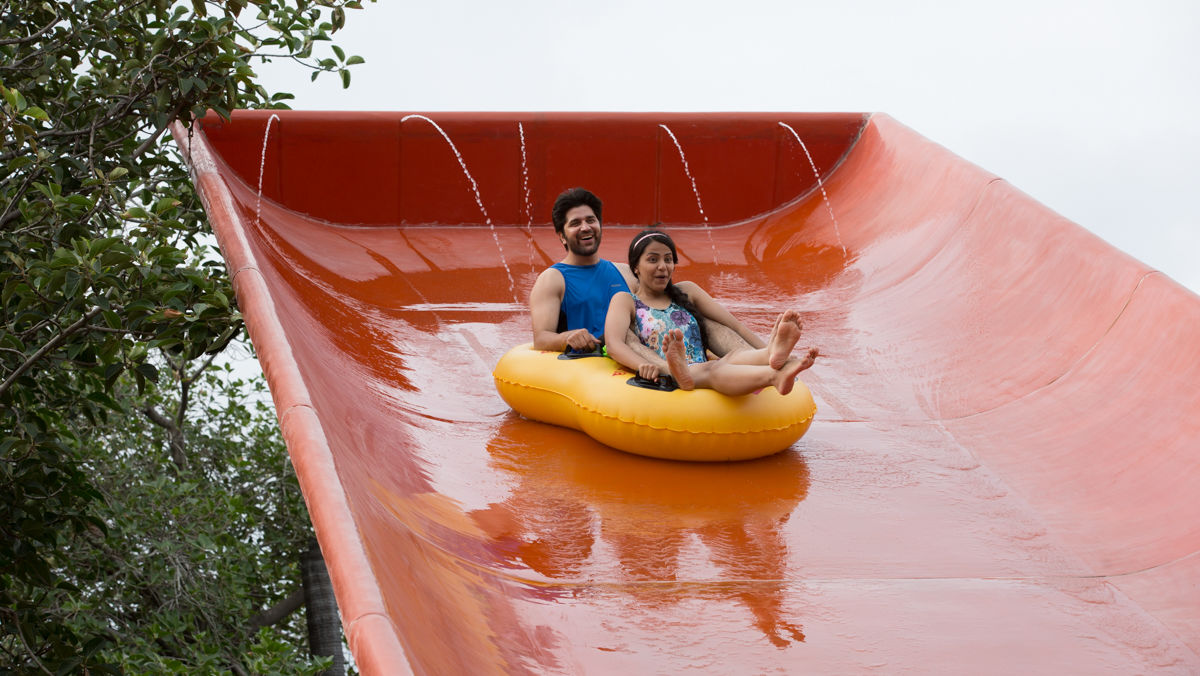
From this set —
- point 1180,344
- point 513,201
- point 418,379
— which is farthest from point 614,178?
point 1180,344

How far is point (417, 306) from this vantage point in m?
5.41

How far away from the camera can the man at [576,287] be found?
4.07 metres

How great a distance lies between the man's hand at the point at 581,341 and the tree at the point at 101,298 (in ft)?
3.33

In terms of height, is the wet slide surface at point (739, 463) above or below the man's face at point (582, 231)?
below

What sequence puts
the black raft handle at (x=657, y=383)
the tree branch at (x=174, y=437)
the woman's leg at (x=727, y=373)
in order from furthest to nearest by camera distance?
1. the tree branch at (x=174, y=437)
2. the black raft handle at (x=657, y=383)
3. the woman's leg at (x=727, y=373)

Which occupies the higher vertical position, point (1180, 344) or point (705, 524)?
point (1180, 344)

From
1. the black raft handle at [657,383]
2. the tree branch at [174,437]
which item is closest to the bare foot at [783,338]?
the black raft handle at [657,383]

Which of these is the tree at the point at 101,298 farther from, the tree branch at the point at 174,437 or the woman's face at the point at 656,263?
the woman's face at the point at 656,263

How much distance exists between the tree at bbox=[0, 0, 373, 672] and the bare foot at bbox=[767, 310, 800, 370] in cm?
150

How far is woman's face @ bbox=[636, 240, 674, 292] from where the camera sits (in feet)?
12.4

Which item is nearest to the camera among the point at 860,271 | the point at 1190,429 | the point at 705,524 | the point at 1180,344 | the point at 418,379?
the point at 705,524

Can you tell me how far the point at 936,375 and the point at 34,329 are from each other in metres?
2.97

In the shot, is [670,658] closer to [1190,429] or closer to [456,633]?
[456,633]

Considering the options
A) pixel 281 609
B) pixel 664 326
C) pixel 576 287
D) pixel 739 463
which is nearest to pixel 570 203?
pixel 576 287
